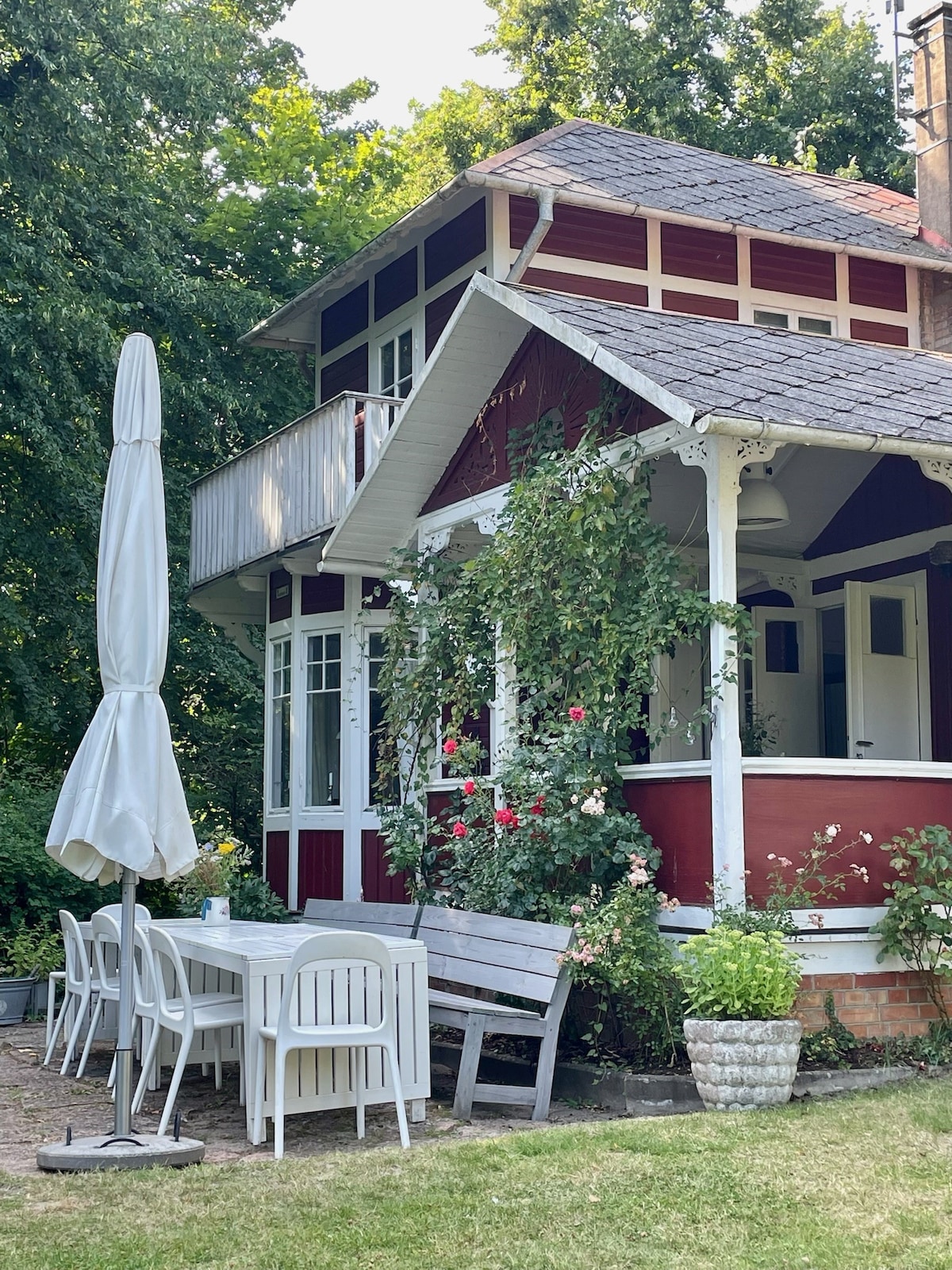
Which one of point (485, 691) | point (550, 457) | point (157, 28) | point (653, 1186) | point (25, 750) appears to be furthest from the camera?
point (25, 750)

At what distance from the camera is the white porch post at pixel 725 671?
7828 millimetres

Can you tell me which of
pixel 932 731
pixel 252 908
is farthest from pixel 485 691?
pixel 252 908

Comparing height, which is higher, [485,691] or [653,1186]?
[485,691]

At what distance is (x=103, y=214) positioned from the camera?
18.8 meters

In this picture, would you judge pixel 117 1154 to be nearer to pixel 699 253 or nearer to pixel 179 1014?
pixel 179 1014

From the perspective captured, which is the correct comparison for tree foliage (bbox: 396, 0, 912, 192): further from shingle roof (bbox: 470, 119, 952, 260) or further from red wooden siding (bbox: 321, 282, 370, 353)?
red wooden siding (bbox: 321, 282, 370, 353)

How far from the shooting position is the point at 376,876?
550 inches

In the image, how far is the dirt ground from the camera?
22.4 ft

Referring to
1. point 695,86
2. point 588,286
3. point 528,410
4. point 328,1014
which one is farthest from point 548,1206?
point 695,86

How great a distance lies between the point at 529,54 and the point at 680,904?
23.3 metres

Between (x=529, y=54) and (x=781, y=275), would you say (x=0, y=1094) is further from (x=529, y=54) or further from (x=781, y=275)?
(x=529, y=54)

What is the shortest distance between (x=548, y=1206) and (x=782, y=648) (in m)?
7.52

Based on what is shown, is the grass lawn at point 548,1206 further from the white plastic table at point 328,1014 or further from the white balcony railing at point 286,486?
the white balcony railing at point 286,486

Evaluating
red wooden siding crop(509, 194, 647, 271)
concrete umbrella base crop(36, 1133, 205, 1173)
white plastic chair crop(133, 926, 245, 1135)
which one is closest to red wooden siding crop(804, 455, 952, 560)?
red wooden siding crop(509, 194, 647, 271)
